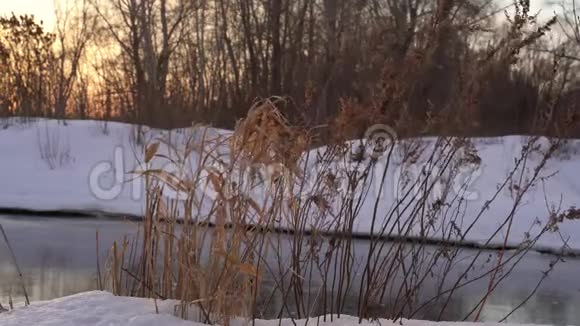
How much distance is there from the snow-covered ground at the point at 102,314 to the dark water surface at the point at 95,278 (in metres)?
1.25

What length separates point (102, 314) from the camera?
9.59 ft

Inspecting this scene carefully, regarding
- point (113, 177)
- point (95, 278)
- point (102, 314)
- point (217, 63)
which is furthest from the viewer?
point (217, 63)

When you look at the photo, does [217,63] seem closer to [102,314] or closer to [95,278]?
[95,278]

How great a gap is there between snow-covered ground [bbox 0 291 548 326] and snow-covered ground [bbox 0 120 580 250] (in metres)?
6.86

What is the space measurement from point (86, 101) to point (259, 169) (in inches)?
718

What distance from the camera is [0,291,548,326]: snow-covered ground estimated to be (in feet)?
9.30

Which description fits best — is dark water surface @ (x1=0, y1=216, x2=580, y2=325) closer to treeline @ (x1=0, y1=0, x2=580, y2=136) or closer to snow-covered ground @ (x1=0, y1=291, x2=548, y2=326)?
snow-covered ground @ (x1=0, y1=291, x2=548, y2=326)

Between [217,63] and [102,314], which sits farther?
[217,63]

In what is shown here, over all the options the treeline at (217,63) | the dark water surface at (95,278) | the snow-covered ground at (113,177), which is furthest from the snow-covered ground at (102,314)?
the treeline at (217,63)

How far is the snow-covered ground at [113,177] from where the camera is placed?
35.7 ft

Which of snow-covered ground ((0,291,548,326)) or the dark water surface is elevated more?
snow-covered ground ((0,291,548,326))

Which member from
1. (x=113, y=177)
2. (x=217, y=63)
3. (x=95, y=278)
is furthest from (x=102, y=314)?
(x=217, y=63)

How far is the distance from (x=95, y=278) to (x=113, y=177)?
8166mm

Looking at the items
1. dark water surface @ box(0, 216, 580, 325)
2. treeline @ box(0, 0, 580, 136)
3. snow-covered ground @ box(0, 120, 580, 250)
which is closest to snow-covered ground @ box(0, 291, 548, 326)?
dark water surface @ box(0, 216, 580, 325)
